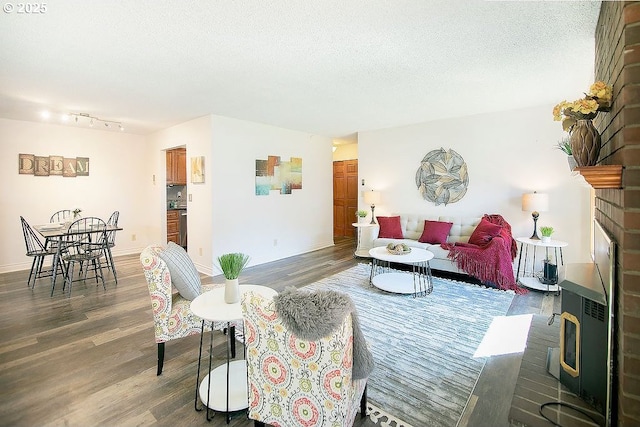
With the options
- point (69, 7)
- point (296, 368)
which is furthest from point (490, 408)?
point (69, 7)

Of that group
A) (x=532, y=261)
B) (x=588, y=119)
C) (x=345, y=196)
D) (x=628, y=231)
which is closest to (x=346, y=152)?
(x=345, y=196)

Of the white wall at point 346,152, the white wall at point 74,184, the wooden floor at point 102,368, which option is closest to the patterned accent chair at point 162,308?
the wooden floor at point 102,368

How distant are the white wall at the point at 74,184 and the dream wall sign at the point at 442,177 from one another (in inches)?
215

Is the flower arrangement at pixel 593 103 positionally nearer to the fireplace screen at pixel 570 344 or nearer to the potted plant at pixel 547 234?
the fireplace screen at pixel 570 344

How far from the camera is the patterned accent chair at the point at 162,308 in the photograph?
200cm

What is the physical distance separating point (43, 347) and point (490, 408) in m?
3.37

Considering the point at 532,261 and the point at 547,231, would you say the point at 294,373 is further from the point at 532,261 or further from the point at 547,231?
the point at 532,261

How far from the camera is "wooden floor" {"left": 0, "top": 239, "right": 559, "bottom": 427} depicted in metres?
1.73

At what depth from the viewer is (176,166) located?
6.23 metres

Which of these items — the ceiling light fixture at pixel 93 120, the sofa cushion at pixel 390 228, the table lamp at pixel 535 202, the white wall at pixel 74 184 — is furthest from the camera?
the sofa cushion at pixel 390 228

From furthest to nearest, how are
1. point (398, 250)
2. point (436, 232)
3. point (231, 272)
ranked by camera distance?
point (436, 232), point (398, 250), point (231, 272)

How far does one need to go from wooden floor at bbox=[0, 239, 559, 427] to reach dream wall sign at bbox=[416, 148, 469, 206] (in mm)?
1921

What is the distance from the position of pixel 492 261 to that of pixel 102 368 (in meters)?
4.17

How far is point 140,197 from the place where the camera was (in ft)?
20.6
